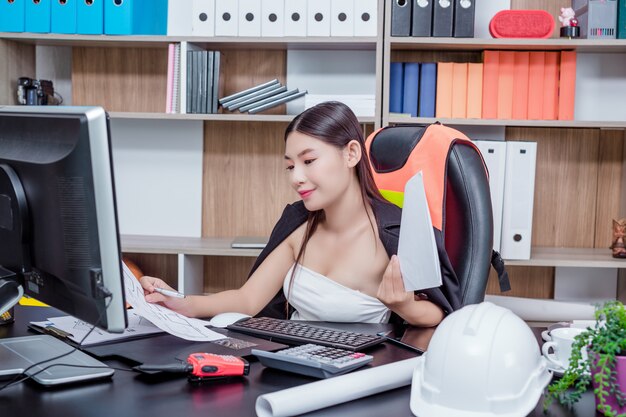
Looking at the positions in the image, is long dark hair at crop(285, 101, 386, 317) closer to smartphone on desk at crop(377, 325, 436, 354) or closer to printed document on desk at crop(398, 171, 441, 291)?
smartphone on desk at crop(377, 325, 436, 354)

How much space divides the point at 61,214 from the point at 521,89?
2.36m

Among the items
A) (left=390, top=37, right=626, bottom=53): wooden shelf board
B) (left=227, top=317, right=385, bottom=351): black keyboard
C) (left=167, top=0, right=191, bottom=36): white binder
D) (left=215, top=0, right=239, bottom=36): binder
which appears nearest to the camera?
(left=227, top=317, right=385, bottom=351): black keyboard

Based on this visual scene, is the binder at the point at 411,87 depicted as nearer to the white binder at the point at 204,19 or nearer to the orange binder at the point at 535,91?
the orange binder at the point at 535,91

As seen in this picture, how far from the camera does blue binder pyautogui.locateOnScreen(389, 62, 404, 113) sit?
3.05 meters

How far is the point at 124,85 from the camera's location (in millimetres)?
3352

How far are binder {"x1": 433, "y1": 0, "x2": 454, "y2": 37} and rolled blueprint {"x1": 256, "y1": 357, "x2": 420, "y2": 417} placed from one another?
6.84ft

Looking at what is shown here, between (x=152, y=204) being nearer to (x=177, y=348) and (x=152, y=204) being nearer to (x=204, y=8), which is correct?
(x=204, y=8)

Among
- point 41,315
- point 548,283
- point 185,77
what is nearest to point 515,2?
point 548,283

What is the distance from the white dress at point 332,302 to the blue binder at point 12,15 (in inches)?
76.8

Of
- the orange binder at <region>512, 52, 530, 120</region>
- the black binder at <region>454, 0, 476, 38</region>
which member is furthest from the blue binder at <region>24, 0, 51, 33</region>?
the orange binder at <region>512, 52, 530, 120</region>

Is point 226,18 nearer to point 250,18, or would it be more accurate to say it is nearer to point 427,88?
point 250,18

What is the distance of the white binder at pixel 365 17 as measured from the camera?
293 centimetres

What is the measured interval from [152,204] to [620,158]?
6.76 ft

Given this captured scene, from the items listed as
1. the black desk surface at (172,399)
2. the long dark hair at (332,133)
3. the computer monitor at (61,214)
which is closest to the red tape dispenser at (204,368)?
the black desk surface at (172,399)
